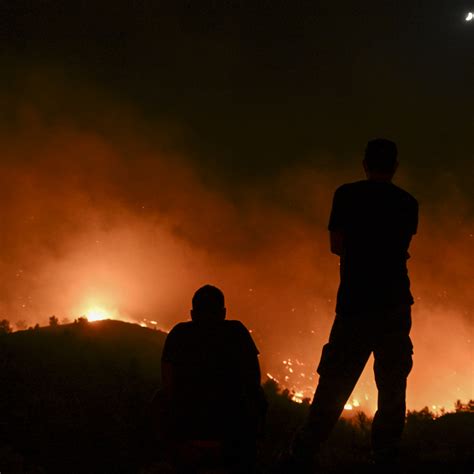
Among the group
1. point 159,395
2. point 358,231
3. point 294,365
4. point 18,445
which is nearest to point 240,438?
point 159,395

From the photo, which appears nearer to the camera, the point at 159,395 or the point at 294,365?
the point at 159,395

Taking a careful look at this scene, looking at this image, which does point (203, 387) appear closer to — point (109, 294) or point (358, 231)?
point (358, 231)

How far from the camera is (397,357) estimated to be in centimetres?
399

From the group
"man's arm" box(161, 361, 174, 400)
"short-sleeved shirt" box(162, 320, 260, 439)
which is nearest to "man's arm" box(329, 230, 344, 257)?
"short-sleeved shirt" box(162, 320, 260, 439)

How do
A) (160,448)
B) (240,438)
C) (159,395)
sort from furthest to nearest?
(160,448) < (159,395) < (240,438)

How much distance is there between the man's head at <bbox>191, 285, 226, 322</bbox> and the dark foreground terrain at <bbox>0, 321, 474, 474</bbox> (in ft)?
5.21

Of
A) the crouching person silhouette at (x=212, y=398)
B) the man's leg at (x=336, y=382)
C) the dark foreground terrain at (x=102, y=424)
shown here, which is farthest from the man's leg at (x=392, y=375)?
the crouching person silhouette at (x=212, y=398)

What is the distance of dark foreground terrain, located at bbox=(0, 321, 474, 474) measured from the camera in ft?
19.3

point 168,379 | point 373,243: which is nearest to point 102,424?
point 168,379

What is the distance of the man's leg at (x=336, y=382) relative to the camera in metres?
4.00

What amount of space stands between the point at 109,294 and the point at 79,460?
1649 inches

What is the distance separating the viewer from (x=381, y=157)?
14.1 ft

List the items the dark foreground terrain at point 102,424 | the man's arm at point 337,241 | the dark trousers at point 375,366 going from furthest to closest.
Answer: the dark foreground terrain at point 102,424, the man's arm at point 337,241, the dark trousers at point 375,366

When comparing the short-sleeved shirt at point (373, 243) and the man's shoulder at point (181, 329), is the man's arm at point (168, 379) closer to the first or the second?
the man's shoulder at point (181, 329)
